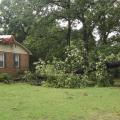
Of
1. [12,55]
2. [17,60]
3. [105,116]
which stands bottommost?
[105,116]

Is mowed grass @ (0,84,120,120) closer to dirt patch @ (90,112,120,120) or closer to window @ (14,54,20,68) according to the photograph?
dirt patch @ (90,112,120,120)

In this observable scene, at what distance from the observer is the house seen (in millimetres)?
33344

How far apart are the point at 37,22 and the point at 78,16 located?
4.25 m

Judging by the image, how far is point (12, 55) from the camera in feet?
116

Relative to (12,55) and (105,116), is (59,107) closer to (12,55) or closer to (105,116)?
(105,116)

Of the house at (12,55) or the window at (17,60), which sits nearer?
the house at (12,55)

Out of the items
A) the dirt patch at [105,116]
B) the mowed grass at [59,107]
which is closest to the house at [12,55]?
the mowed grass at [59,107]

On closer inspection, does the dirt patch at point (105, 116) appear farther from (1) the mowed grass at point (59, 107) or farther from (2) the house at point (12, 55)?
(2) the house at point (12, 55)

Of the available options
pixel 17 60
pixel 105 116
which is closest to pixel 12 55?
pixel 17 60

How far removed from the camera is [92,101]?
16375mm

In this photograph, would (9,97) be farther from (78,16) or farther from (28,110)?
(78,16)

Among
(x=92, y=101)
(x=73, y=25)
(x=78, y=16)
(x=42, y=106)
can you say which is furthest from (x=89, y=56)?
(x=42, y=106)

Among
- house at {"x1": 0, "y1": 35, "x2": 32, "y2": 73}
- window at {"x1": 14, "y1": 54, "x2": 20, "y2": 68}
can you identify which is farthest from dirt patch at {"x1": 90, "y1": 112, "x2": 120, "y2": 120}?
window at {"x1": 14, "y1": 54, "x2": 20, "y2": 68}

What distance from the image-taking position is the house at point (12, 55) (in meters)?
33.3
